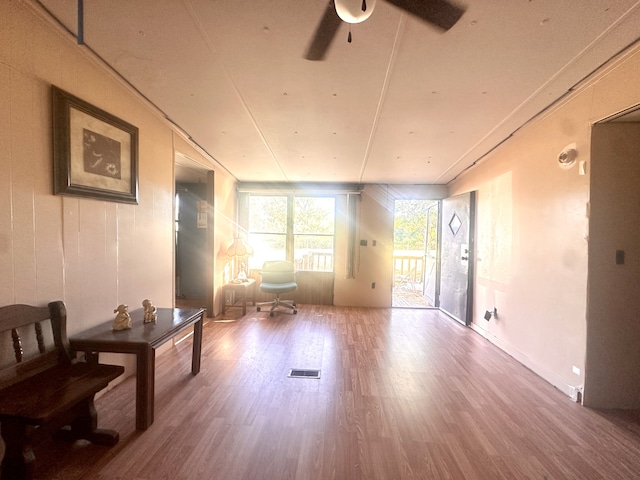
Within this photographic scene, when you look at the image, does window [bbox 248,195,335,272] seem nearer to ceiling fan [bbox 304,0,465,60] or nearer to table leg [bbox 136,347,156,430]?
table leg [bbox 136,347,156,430]

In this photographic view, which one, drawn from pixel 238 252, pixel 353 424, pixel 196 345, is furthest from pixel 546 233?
pixel 238 252

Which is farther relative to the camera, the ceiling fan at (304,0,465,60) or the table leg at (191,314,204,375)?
the table leg at (191,314,204,375)

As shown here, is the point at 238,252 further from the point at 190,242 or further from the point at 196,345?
the point at 196,345

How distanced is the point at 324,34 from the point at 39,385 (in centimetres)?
240

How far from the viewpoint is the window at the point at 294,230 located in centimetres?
556

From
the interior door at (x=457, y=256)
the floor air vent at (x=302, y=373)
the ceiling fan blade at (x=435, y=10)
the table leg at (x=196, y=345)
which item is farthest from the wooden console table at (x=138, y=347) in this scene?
the interior door at (x=457, y=256)

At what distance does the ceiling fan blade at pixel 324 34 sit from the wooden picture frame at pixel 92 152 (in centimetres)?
162

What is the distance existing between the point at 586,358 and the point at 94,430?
3.50m

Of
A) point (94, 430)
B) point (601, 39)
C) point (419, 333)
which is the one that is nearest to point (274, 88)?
point (601, 39)

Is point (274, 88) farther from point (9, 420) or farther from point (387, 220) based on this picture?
point (387, 220)

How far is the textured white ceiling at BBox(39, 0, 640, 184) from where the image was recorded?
1.51 metres

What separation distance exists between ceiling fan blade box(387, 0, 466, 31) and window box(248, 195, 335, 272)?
4.14m

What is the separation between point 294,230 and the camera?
5582 mm

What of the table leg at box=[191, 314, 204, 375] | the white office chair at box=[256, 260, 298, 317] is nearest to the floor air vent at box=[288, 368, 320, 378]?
the table leg at box=[191, 314, 204, 375]
